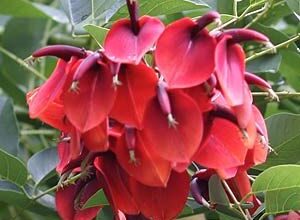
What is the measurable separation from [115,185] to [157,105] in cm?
9

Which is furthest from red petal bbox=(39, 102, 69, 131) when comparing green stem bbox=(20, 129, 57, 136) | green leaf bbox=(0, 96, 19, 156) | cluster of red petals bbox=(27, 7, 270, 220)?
green stem bbox=(20, 129, 57, 136)

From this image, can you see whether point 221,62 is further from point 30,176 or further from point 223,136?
point 30,176

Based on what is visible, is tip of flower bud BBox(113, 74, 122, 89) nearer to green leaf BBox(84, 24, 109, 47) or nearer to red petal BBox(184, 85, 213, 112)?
red petal BBox(184, 85, 213, 112)

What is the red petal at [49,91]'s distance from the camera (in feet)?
2.05

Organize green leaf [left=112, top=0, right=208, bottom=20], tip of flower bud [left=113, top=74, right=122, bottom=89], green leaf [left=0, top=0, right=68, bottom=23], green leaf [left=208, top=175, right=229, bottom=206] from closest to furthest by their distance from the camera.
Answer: tip of flower bud [left=113, top=74, right=122, bottom=89], green leaf [left=208, top=175, right=229, bottom=206], green leaf [left=112, top=0, right=208, bottom=20], green leaf [left=0, top=0, right=68, bottom=23]

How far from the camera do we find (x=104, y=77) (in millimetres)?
597

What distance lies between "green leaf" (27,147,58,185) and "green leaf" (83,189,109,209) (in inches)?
9.7

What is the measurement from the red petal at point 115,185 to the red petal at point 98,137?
0.15 ft

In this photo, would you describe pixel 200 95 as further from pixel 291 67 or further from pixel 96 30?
pixel 291 67

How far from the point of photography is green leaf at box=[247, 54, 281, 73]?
995mm

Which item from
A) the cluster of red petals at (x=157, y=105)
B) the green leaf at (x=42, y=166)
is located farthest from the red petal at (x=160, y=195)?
the green leaf at (x=42, y=166)

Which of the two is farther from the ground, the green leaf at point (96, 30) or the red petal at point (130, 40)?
the red petal at point (130, 40)

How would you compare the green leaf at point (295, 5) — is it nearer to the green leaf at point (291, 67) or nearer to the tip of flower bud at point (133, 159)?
the green leaf at point (291, 67)

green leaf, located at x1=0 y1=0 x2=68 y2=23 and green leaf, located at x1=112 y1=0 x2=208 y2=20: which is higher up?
green leaf, located at x1=112 y1=0 x2=208 y2=20
